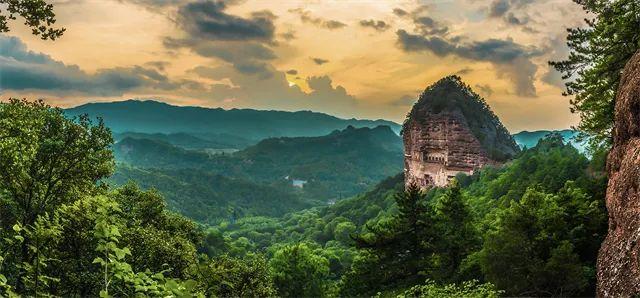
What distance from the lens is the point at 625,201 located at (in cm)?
1988

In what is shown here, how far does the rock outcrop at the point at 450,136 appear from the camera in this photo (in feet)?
385

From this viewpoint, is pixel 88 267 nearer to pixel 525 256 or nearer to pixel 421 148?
pixel 525 256

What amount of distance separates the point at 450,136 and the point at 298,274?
74216mm

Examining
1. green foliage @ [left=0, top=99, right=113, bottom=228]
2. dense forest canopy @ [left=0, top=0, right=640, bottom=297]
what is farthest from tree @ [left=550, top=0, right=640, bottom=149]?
green foliage @ [left=0, top=99, right=113, bottom=228]

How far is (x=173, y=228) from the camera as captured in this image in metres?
37.6

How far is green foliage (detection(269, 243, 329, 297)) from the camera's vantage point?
56.7 metres

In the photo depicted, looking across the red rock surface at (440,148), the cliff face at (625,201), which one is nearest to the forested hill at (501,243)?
the cliff face at (625,201)

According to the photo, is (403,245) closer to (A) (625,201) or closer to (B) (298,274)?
(A) (625,201)

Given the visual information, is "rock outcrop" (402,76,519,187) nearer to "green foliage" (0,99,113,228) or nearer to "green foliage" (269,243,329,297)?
"green foliage" (269,243,329,297)

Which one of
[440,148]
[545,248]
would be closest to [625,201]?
[545,248]

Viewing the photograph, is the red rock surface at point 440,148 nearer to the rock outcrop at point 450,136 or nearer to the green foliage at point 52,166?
the rock outcrop at point 450,136

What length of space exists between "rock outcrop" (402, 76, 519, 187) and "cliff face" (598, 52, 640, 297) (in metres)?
95.7

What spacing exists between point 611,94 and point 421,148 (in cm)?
9896

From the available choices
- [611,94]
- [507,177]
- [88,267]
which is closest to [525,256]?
[611,94]
